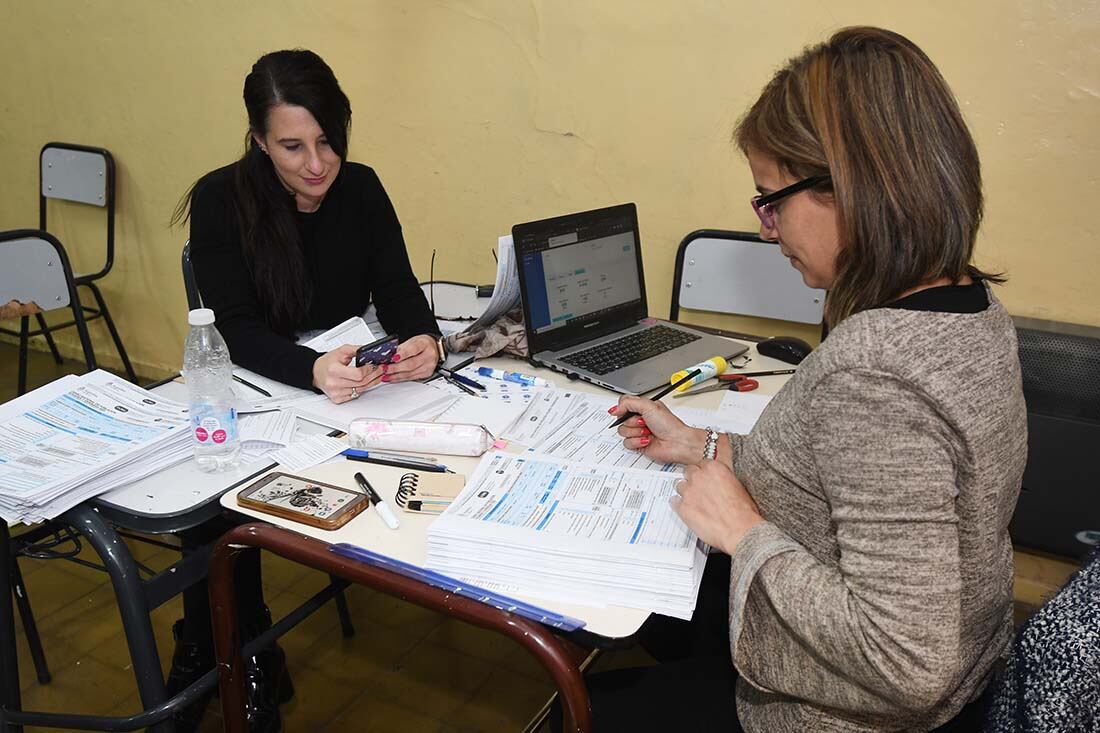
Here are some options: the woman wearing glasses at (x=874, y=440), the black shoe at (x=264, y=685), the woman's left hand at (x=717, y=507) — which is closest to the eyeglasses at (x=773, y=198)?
the woman wearing glasses at (x=874, y=440)

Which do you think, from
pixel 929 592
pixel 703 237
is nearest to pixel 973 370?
pixel 929 592

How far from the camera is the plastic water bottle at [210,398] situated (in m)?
1.15

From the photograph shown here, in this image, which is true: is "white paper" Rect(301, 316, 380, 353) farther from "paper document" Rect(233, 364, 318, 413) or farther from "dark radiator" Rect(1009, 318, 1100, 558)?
"dark radiator" Rect(1009, 318, 1100, 558)

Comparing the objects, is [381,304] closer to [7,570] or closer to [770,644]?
[7,570]

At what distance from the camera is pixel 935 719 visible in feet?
2.95

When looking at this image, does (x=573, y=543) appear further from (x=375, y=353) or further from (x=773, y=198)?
(x=375, y=353)

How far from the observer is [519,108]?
2.46 m

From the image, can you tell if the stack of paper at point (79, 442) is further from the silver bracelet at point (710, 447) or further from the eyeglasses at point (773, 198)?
the eyeglasses at point (773, 198)

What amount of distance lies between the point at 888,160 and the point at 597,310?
0.98 metres

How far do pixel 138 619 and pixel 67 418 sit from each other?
1.24ft

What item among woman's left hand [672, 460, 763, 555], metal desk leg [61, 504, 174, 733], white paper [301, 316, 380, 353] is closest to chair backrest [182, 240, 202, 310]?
white paper [301, 316, 380, 353]

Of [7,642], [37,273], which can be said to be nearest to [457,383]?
[7,642]

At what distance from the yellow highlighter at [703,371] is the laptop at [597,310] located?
4cm

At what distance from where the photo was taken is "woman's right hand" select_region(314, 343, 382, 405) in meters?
1.40
